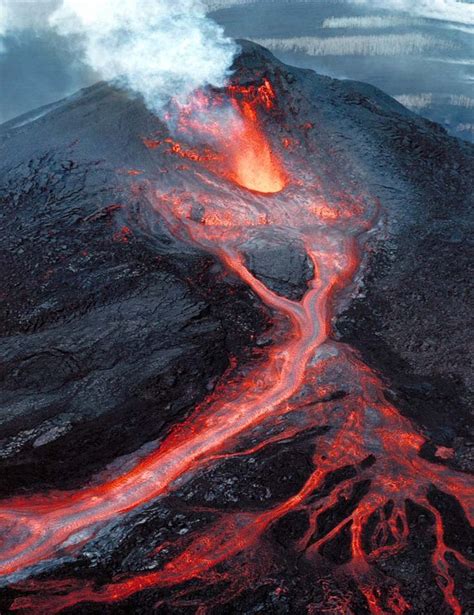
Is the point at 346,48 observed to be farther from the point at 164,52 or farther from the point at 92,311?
the point at 92,311

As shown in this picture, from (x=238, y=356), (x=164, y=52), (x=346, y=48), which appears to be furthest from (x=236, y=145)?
(x=346, y=48)

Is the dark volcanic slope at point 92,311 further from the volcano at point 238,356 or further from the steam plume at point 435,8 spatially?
the steam plume at point 435,8

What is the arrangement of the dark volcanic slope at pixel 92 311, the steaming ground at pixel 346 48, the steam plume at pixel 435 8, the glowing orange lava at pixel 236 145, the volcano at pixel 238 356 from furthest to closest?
1. the steam plume at pixel 435 8
2. the steaming ground at pixel 346 48
3. the glowing orange lava at pixel 236 145
4. the dark volcanic slope at pixel 92 311
5. the volcano at pixel 238 356

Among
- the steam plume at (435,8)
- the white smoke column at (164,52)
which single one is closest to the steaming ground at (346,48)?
the steam plume at (435,8)

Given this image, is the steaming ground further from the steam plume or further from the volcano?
the volcano

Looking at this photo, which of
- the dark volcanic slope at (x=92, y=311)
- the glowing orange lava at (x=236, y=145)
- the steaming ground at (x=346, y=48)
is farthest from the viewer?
the steaming ground at (x=346, y=48)
